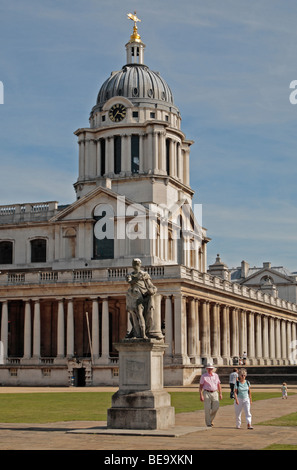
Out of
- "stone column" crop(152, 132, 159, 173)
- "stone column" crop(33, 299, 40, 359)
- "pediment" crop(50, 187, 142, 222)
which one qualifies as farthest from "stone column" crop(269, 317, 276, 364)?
"stone column" crop(33, 299, 40, 359)

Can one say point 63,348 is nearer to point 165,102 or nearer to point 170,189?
point 170,189

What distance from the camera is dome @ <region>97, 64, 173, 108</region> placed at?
8519cm

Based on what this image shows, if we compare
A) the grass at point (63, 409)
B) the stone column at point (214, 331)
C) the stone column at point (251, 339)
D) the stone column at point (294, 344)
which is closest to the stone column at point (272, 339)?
the stone column at point (251, 339)

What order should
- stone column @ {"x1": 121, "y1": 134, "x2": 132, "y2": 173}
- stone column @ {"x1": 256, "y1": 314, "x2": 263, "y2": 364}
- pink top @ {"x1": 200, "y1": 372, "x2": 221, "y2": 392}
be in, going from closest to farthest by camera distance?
pink top @ {"x1": 200, "y1": 372, "x2": 221, "y2": 392} < stone column @ {"x1": 121, "y1": 134, "x2": 132, "y2": 173} < stone column @ {"x1": 256, "y1": 314, "x2": 263, "y2": 364}

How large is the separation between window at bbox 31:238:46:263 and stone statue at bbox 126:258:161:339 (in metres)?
54.4

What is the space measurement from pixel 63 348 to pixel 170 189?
23098 mm

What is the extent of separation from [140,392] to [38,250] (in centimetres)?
5630

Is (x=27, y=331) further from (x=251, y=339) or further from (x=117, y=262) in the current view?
(x=251, y=339)

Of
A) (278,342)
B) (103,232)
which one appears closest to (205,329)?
(103,232)

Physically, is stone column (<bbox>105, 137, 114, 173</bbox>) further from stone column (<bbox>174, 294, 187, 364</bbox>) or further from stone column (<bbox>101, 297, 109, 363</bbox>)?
stone column (<bbox>174, 294, 187, 364</bbox>)

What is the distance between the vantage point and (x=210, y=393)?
926 inches

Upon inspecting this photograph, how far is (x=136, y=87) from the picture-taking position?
85250mm
